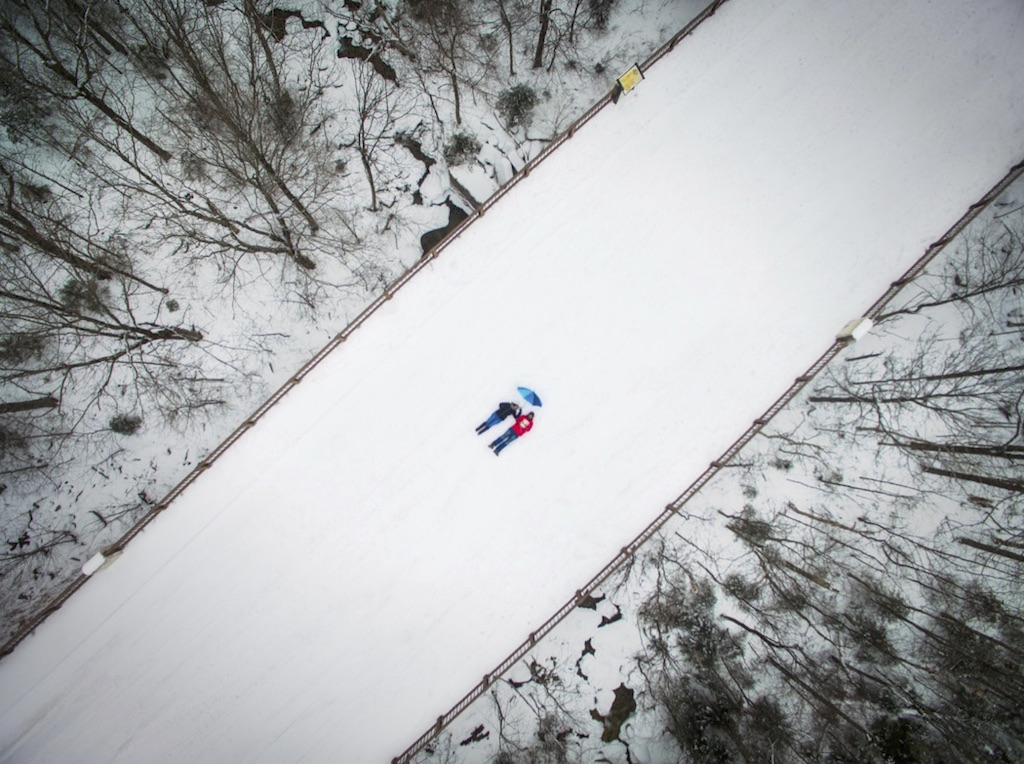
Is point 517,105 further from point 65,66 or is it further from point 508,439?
point 65,66

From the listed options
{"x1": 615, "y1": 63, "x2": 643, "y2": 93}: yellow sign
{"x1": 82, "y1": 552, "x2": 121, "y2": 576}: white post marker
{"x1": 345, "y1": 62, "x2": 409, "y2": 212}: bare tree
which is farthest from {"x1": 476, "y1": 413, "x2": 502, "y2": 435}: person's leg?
{"x1": 82, "y1": 552, "x2": 121, "y2": 576}: white post marker

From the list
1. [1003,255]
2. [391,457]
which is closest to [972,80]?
[1003,255]

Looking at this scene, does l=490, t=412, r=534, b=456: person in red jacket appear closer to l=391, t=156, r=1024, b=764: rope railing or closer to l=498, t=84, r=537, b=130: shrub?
l=391, t=156, r=1024, b=764: rope railing

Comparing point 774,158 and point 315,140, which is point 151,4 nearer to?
point 315,140

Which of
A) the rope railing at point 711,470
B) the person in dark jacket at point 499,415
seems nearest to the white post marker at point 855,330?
the rope railing at point 711,470

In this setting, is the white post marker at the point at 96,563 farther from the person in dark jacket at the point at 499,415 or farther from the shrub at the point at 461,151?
the shrub at the point at 461,151
